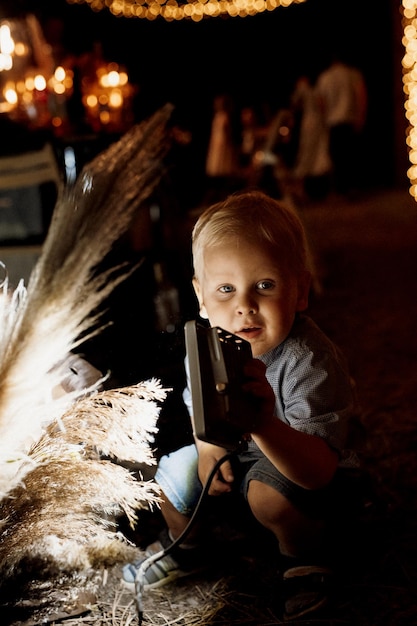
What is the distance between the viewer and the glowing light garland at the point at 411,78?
851 cm

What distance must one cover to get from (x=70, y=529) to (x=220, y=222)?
58cm

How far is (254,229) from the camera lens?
4.18 feet

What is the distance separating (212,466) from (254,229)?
47 cm

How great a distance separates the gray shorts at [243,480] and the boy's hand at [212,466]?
4 centimetres

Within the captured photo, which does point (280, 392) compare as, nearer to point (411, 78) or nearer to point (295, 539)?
point (295, 539)

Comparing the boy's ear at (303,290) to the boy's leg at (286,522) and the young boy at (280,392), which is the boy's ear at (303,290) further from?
the boy's leg at (286,522)

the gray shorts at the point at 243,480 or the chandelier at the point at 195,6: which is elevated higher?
the chandelier at the point at 195,6

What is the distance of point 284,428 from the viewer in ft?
3.92

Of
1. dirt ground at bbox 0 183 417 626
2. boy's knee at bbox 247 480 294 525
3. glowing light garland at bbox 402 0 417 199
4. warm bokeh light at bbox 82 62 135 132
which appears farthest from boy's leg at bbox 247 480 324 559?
glowing light garland at bbox 402 0 417 199

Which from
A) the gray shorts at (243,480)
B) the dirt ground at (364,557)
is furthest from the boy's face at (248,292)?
the dirt ground at (364,557)

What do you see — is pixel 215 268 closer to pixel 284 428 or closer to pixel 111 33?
pixel 284 428

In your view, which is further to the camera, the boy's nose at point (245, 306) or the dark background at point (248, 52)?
the dark background at point (248, 52)

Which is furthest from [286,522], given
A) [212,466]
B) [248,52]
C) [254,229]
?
[248,52]

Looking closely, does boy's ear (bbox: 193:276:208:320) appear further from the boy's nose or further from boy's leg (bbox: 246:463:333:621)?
boy's leg (bbox: 246:463:333:621)
